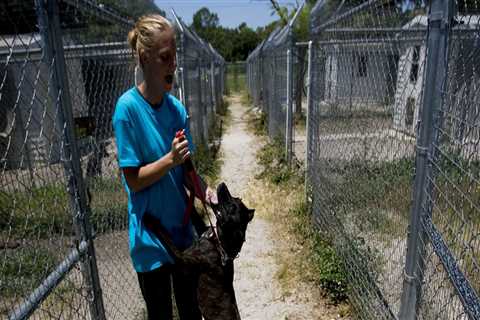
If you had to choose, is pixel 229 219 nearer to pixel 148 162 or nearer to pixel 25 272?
pixel 148 162

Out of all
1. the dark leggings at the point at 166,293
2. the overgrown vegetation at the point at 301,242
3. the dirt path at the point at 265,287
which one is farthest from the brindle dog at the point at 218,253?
the overgrown vegetation at the point at 301,242

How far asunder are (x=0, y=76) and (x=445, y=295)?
11.8 feet

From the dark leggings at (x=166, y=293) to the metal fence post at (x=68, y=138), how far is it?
0.89 ft

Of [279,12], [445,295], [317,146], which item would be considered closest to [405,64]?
[445,295]

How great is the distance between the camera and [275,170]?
23.9ft

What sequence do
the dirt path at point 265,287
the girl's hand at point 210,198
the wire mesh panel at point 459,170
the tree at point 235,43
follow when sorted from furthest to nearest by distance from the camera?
1. the tree at point 235,43
2. the dirt path at point 265,287
3. the girl's hand at point 210,198
4. the wire mesh panel at point 459,170

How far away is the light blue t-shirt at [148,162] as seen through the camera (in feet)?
6.27

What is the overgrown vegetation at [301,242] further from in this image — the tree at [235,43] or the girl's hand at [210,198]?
the tree at [235,43]

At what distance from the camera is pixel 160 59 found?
1899mm

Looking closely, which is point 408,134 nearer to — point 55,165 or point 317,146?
point 55,165

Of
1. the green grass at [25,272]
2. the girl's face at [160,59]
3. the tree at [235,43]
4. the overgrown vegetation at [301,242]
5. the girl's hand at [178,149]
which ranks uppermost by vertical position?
the tree at [235,43]

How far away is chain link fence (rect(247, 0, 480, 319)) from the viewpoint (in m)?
1.61

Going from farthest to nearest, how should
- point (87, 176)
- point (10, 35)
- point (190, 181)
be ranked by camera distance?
point (87, 176) → point (190, 181) → point (10, 35)

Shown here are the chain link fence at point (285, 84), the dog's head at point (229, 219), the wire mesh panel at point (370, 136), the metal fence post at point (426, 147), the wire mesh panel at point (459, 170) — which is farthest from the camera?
the chain link fence at point (285, 84)
